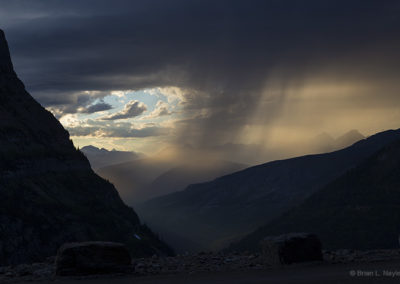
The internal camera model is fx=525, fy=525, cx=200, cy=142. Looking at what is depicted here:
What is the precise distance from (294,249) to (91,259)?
9704mm

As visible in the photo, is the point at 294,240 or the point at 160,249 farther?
the point at 160,249

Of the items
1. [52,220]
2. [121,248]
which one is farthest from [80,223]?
[121,248]

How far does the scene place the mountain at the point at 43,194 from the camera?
421 ft

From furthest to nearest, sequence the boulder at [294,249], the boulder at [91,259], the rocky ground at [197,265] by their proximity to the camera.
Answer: the boulder at [294,249] < the rocky ground at [197,265] < the boulder at [91,259]

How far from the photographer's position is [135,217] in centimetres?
19438

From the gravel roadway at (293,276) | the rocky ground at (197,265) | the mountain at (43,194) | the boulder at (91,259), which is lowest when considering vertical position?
the gravel roadway at (293,276)

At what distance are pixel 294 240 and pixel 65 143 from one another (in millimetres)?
181602

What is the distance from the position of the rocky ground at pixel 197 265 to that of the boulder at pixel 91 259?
0.53 metres

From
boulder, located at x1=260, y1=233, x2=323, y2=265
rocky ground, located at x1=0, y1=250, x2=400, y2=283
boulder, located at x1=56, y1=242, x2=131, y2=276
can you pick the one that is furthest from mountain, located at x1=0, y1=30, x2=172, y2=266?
boulder, located at x1=260, y1=233, x2=323, y2=265

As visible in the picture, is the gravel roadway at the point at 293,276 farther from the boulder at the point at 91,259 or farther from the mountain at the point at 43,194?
the mountain at the point at 43,194

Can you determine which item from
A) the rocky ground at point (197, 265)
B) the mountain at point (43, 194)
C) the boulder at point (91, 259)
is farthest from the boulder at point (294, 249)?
the mountain at point (43, 194)

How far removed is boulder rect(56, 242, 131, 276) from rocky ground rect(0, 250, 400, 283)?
0.53 metres

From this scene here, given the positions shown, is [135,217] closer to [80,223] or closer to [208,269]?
[80,223]

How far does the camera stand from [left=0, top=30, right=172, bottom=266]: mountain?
128250 mm
